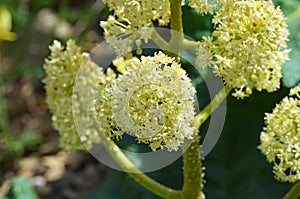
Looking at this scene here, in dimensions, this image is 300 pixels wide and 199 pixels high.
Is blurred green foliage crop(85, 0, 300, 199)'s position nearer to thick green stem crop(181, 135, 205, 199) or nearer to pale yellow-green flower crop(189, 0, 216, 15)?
thick green stem crop(181, 135, 205, 199)

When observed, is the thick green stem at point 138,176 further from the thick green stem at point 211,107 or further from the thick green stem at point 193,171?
the thick green stem at point 211,107

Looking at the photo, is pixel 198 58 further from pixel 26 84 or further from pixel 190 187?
pixel 26 84

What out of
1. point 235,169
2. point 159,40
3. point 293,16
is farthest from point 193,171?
point 235,169

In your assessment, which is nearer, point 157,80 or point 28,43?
point 157,80

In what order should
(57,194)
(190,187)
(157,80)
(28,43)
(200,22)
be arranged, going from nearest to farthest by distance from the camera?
(157,80), (190,187), (200,22), (57,194), (28,43)

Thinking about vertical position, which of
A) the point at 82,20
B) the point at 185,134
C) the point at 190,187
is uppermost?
the point at 185,134

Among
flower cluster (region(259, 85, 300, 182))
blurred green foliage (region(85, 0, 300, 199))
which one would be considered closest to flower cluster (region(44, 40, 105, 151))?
flower cluster (region(259, 85, 300, 182))

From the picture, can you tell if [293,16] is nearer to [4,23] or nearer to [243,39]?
[243,39]

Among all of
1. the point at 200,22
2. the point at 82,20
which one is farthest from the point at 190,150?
the point at 82,20
